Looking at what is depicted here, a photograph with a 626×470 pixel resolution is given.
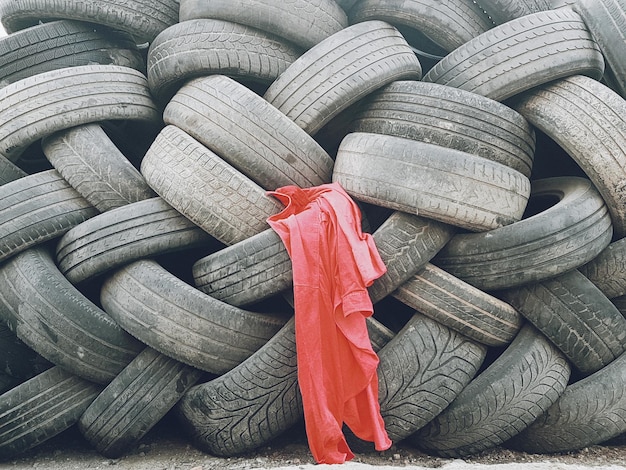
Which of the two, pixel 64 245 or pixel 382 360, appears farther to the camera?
pixel 64 245

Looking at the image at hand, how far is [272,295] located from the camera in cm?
142

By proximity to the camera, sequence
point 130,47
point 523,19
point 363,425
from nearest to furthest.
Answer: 1. point 363,425
2. point 523,19
3. point 130,47

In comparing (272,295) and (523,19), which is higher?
(523,19)

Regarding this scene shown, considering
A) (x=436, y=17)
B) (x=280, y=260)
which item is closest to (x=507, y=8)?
(x=436, y=17)

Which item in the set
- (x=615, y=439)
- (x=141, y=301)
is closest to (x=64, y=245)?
(x=141, y=301)

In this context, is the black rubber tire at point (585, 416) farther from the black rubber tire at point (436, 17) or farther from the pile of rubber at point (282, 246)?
the black rubber tire at point (436, 17)

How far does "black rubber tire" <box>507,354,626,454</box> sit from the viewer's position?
1.45 m

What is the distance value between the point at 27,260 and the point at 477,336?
1.15 metres

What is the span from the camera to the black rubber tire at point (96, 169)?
5.06 ft

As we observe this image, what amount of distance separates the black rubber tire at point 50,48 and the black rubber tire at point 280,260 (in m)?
0.81

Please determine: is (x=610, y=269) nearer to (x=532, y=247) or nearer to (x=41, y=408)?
(x=532, y=247)

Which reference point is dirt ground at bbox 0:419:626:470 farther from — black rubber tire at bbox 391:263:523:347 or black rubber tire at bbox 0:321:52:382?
black rubber tire at bbox 391:263:523:347

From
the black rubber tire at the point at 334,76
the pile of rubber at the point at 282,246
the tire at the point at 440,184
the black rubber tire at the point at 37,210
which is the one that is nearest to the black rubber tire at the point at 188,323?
the pile of rubber at the point at 282,246

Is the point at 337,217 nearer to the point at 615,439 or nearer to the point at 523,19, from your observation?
the point at 523,19
